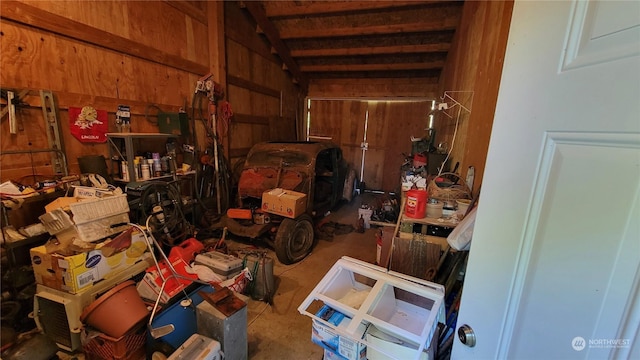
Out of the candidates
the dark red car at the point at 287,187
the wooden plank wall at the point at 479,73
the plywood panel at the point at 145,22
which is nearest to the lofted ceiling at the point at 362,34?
the wooden plank wall at the point at 479,73

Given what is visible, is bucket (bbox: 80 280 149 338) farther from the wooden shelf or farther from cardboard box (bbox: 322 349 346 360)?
the wooden shelf

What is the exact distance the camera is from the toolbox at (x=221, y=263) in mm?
2039

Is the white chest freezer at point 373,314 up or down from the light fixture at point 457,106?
down

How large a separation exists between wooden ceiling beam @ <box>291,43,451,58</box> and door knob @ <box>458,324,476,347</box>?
14.8 ft

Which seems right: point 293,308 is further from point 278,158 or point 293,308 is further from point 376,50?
point 376,50

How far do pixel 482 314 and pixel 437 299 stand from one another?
379 mm

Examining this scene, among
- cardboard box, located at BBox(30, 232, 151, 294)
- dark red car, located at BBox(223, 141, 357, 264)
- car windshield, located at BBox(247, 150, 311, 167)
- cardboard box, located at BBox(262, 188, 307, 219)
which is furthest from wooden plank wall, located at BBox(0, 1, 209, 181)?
cardboard box, located at BBox(262, 188, 307, 219)

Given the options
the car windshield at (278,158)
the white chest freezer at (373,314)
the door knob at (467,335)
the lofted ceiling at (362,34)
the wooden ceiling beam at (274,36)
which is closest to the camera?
the door knob at (467,335)

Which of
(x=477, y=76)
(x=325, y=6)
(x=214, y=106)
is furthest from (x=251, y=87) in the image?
(x=477, y=76)

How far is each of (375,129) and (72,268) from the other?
5.51 m

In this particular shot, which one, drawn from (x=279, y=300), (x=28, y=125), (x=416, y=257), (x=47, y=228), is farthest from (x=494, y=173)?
(x=28, y=125)

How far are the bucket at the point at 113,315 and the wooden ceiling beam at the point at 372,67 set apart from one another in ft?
16.7

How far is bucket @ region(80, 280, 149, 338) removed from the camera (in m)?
1.48

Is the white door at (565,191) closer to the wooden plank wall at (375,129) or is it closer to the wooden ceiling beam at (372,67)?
the wooden ceiling beam at (372,67)
